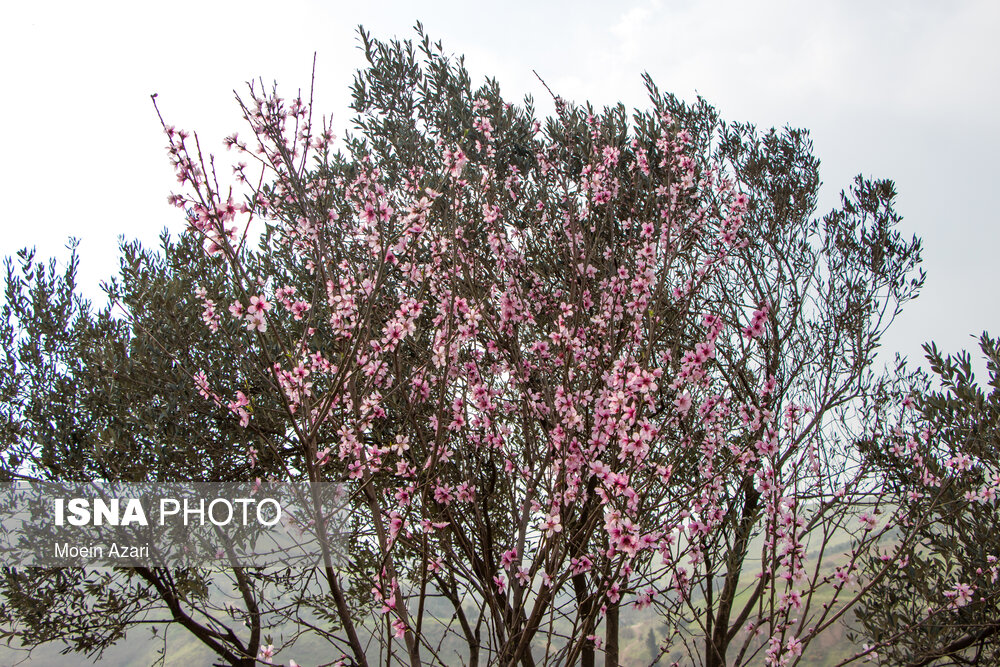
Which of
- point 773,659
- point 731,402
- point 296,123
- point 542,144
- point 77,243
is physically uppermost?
point 77,243

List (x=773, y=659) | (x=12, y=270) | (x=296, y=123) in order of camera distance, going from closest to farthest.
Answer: (x=296, y=123) < (x=773, y=659) < (x=12, y=270)

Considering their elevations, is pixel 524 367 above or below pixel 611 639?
above

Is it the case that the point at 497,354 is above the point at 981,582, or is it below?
above

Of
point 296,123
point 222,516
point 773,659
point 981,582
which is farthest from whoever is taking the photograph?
point 222,516

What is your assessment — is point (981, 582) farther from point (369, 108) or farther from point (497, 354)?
point (369, 108)

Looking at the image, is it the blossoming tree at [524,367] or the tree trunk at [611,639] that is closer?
the blossoming tree at [524,367]

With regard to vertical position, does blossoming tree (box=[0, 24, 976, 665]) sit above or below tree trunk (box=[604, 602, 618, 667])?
above

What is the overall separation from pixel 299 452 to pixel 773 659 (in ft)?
17.3

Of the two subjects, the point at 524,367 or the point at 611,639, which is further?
the point at 611,639

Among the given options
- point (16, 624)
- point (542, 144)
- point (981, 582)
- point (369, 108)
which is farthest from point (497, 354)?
point (16, 624)

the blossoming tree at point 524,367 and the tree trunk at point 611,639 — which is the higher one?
the blossoming tree at point 524,367

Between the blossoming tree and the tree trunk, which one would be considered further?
the tree trunk

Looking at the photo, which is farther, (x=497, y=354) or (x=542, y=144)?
Answer: (x=542, y=144)

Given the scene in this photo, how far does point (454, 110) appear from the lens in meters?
8.00
